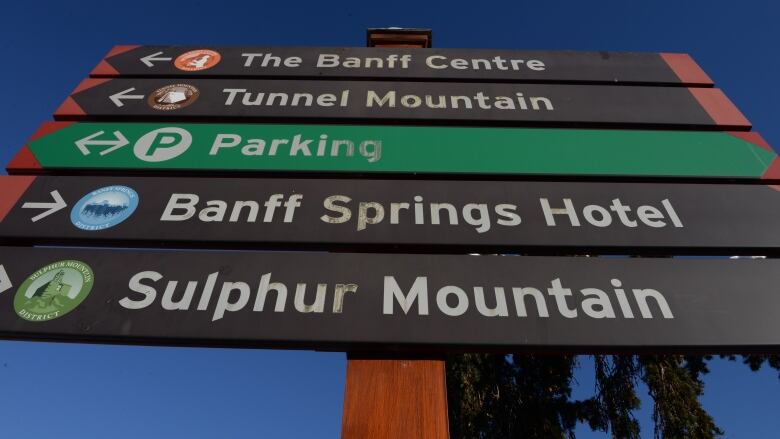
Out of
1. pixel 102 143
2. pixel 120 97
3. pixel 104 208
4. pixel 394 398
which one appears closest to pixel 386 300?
pixel 394 398

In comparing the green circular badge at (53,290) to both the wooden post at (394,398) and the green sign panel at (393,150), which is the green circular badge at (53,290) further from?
the wooden post at (394,398)

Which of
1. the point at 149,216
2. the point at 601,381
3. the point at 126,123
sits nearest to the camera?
the point at 149,216

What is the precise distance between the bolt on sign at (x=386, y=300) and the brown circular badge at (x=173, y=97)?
129 cm

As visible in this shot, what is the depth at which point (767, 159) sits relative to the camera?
291 centimetres

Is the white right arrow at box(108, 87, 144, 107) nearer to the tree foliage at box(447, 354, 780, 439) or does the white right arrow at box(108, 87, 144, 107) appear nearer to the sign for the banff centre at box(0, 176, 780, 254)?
the sign for the banff centre at box(0, 176, 780, 254)

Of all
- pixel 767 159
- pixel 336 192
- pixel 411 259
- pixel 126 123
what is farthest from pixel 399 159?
pixel 767 159

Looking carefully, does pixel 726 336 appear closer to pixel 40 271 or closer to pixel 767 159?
pixel 767 159

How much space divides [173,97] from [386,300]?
85.8 inches

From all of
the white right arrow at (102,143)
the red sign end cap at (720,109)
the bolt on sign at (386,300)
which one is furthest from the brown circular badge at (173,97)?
the red sign end cap at (720,109)

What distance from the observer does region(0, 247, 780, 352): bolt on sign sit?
2.04m

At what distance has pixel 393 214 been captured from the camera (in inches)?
99.8

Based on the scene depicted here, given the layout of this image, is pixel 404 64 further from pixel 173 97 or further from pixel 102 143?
pixel 102 143

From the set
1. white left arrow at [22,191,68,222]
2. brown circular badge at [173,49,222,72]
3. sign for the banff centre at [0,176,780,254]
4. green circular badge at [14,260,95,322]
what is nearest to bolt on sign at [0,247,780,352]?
green circular badge at [14,260,95,322]

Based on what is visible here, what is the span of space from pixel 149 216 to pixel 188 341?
2.58 ft
